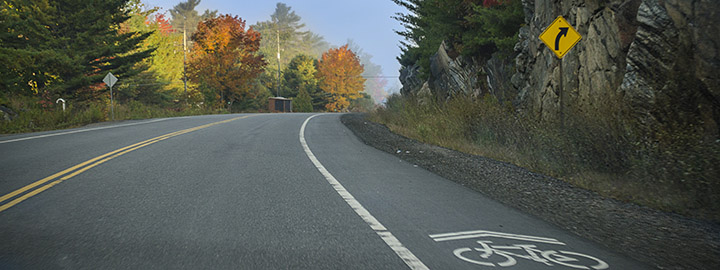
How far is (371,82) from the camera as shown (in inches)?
7347

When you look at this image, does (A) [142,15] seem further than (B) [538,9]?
Yes

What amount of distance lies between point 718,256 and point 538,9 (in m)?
10.6

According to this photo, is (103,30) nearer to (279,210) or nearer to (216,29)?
(216,29)

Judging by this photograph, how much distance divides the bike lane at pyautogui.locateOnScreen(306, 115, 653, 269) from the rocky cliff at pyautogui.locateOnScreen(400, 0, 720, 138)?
336 centimetres

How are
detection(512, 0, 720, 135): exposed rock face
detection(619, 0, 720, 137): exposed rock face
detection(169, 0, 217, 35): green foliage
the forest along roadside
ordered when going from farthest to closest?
1. detection(169, 0, 217, 35): green foliage
2. detection(512, 0, 720, 135): exposed rock face
3. detection(619, 0, 720, 137): exposed rock face
4. the forest along roadside

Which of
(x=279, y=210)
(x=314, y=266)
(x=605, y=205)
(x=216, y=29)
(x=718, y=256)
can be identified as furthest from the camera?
(x=216, y=29)

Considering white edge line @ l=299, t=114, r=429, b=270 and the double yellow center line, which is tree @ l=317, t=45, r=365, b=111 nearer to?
the double yellow center line

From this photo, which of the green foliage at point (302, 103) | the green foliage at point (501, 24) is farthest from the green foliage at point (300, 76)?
the green foliage at point (501, 24)

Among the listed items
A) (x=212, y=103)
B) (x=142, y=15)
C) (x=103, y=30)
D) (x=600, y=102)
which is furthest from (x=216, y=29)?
(x=600, y=102)

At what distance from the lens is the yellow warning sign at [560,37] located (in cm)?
1005

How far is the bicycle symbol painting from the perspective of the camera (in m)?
3.75

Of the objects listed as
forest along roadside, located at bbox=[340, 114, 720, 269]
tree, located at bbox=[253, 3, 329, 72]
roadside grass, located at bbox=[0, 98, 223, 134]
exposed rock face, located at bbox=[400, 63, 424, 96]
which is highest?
tree, located at bbox=[253, 3, 329, 72]

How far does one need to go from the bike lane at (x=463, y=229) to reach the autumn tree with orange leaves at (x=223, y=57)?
3896cm

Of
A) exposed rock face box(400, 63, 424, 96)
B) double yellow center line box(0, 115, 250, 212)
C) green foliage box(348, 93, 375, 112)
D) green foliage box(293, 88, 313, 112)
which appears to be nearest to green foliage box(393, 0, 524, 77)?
exposed rock face box(400, 63, 424, 96)
